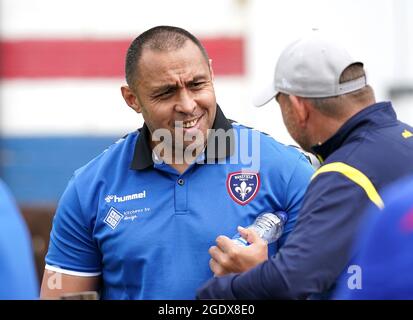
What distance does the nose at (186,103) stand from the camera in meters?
3.23

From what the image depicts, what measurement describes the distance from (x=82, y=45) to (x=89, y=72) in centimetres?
24

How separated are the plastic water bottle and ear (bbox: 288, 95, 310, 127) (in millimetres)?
406

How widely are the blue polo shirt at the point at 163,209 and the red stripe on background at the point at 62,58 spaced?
192 inches

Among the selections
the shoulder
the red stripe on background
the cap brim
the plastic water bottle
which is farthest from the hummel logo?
the red stripe on background

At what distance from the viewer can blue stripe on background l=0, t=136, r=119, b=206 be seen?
327 inches

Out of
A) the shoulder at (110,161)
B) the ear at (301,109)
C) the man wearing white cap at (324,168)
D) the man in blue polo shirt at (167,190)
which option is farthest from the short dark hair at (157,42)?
the ear at (301,109)

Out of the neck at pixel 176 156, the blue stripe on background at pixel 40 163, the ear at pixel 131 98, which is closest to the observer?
the neck at pixel 176 156

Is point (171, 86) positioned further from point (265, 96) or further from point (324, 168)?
point (324, 168)

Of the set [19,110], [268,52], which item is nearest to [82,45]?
[19,110]

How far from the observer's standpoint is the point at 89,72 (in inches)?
324

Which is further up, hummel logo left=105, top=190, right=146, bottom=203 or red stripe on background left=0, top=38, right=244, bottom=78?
red stripe on background left=0, top=38, right=244, bottom=78

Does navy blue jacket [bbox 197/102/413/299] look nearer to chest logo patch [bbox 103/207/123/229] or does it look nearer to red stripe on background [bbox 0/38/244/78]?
chest logo patch [bbox 103/207/123/229]

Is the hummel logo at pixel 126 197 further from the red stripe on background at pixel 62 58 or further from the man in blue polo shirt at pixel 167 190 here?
the red stripe on background at pixel 62 58

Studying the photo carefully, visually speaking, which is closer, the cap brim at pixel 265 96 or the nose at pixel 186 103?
the cap brim at pixel 265 96
